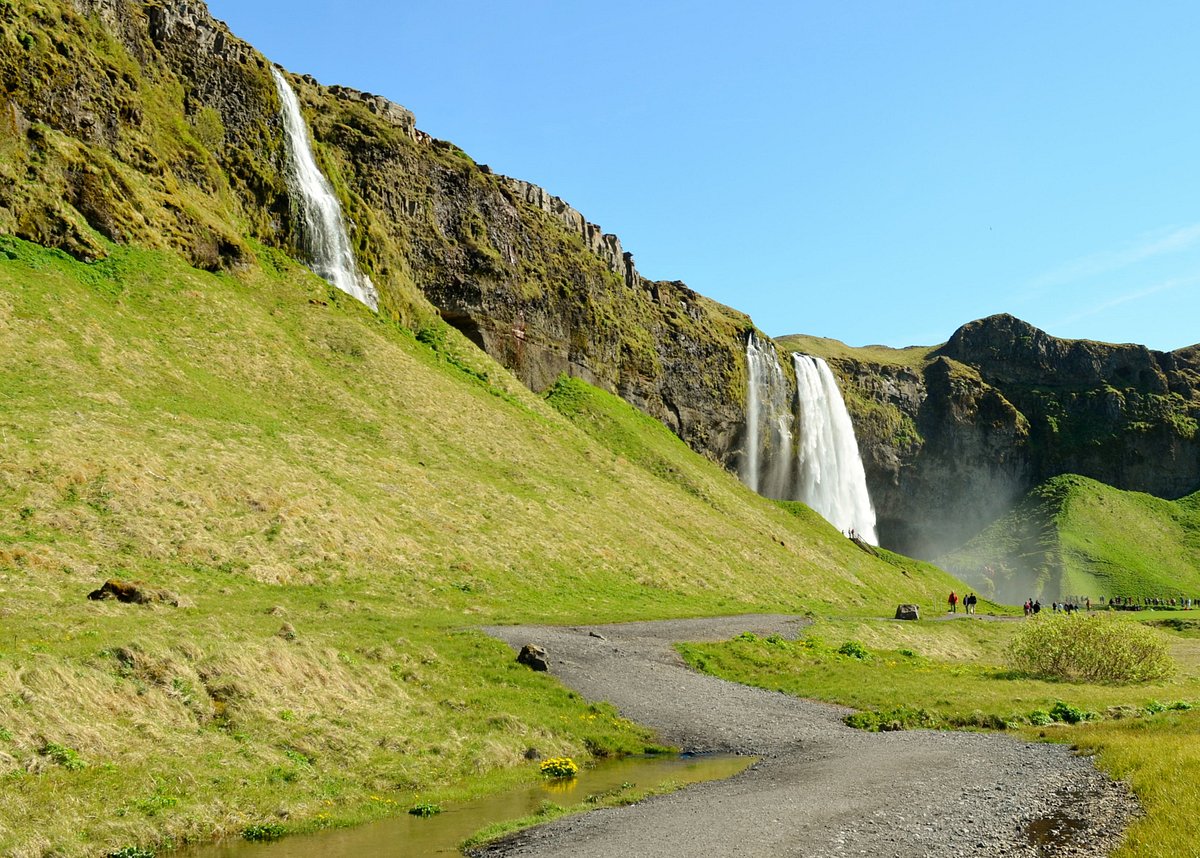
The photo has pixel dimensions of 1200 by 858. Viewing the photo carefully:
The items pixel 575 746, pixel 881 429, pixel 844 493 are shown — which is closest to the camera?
pixel 575 746

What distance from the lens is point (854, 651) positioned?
4038 cm

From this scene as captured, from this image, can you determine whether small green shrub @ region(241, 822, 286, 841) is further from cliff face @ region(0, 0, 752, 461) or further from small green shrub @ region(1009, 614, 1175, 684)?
cliff face @ region(0, 0, 752, 461)

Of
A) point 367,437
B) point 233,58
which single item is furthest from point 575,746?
point 233,58

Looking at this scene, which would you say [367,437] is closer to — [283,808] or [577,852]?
[283,808]

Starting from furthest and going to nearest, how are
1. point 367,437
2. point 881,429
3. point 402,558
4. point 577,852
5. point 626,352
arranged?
1. point 881,429
2. point 626,352
3. point 367,437
4. point 402,558
5. point 577,852

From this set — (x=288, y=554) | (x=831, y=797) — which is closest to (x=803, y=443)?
(x=288, y=554)

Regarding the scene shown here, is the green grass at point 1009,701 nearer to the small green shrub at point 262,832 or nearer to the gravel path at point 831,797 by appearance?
the gravel path at point 831,797

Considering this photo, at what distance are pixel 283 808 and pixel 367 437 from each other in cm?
3880

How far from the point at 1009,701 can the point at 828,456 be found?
10060cm

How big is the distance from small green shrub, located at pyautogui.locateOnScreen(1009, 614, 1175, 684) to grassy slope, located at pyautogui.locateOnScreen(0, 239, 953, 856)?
1744 centimetres

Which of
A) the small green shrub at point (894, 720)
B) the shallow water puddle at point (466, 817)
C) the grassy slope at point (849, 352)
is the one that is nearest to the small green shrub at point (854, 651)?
the small green shrub at point (894, 720)

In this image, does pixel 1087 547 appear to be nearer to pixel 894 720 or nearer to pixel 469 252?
pixel 469 252

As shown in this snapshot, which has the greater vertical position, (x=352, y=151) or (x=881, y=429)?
(x=352, y=151)

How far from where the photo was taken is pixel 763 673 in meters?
34.1
